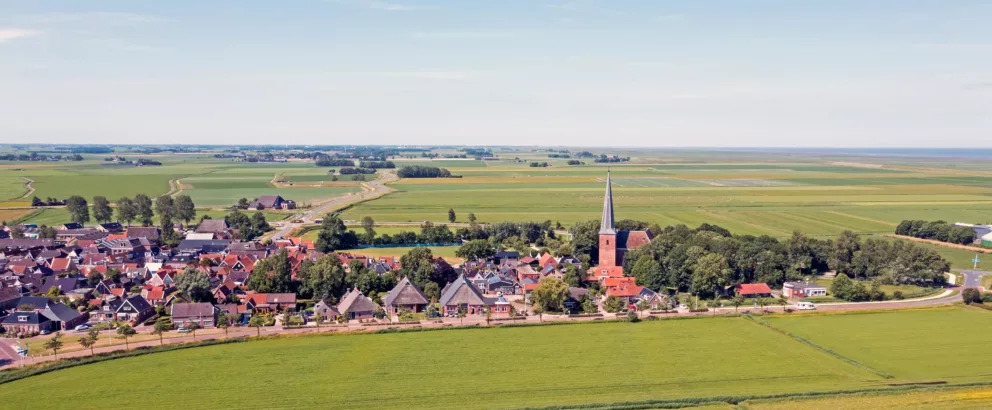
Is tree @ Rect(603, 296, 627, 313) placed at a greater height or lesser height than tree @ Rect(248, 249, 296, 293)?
lesser

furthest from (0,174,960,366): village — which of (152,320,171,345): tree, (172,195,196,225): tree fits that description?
(172,195,196,225): tree

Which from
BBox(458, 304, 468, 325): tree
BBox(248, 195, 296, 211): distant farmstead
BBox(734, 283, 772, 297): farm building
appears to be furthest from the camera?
BBox(248, 195, 296, 211): distant farmstead

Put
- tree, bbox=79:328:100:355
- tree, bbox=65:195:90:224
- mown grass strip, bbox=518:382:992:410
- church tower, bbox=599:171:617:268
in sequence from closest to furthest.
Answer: mown grass strip, bbox=518:382:992:410 → tree, bbox=79:328:100:355 → church tower, bbox=599:171:617:268 → tree, bbox=65:195:90:224

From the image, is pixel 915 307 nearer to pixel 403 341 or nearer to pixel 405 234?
pixel 403 341

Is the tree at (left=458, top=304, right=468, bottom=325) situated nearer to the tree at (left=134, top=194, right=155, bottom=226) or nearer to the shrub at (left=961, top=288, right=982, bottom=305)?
the shrub at (left=961, top=288, right=982, bottom=305)

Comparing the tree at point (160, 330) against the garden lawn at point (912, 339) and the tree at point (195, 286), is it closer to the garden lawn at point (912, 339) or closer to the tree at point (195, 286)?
the tree at point (195, 286)

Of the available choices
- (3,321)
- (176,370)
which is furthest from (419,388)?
(3,321)

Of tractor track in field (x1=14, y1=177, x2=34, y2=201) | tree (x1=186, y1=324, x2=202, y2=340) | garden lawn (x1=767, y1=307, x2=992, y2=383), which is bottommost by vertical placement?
tree (x1=186, y1=324, x2=202, y2=340)
